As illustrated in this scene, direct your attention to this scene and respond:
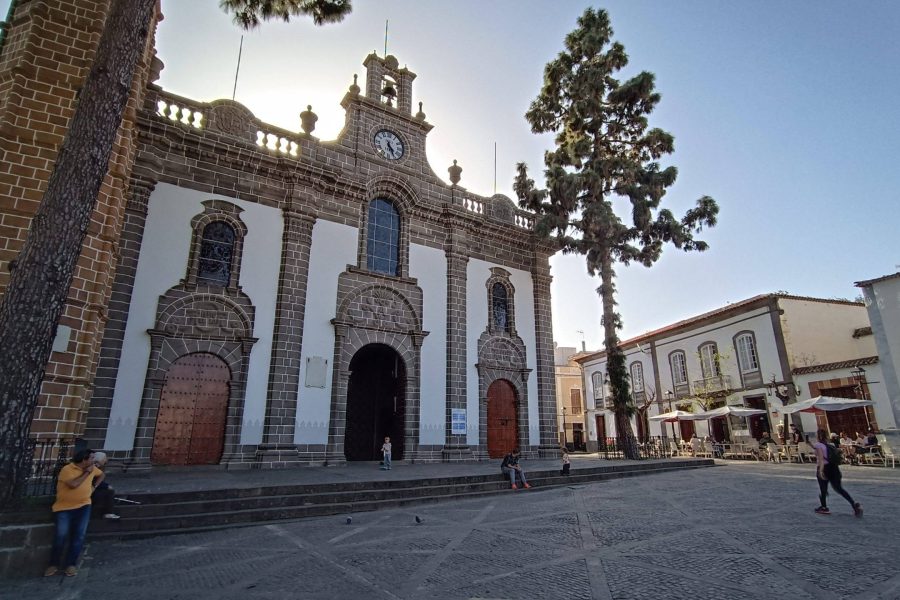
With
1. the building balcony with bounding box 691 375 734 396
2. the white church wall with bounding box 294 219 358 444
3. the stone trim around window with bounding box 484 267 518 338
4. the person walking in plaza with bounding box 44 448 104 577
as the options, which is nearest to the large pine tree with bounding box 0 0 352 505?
the person walking in plaza with bounding box 44 448 104 577

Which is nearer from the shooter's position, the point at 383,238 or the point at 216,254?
the point at 216,254

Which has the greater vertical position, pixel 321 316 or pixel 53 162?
pixel 53 162

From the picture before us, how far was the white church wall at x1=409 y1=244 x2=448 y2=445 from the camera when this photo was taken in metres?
16.0

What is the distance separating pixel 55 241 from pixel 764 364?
87.1 feet

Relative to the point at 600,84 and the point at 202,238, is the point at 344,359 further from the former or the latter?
the point at 600,84

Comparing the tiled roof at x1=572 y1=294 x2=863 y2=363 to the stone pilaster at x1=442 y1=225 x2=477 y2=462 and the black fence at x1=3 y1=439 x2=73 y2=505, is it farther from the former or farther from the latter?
the black fence at x1=3 y1=439 x2=73 y2=505

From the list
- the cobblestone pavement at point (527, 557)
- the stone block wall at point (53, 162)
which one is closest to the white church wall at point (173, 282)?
the stone block wall at point (53, 162)

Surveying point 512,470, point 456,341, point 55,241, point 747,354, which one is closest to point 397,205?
point 456,341

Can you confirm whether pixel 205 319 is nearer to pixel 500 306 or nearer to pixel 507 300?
pixel 500 306

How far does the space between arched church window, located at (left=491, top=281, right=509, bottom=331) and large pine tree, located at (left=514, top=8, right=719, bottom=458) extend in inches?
107

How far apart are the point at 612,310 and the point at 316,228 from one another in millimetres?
11184

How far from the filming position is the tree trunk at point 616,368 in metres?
17.8

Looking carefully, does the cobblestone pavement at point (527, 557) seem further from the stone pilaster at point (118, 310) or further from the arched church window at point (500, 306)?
the arched church window at point (500, 306)

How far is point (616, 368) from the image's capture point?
18141 mm
